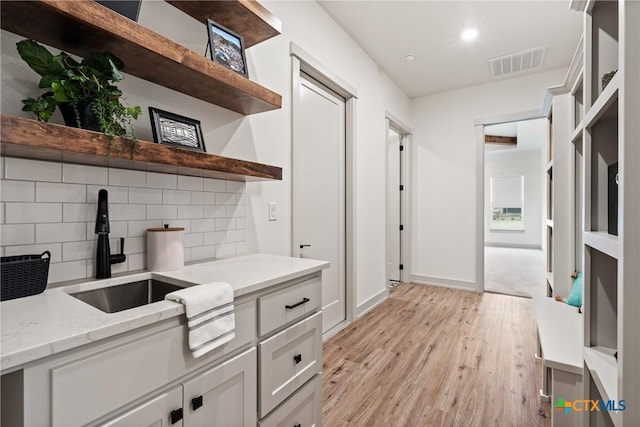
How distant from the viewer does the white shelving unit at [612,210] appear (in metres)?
0.78

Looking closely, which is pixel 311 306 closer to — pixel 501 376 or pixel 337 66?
pixel 501 376

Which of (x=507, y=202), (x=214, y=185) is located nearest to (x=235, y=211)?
(x=214, y=185)

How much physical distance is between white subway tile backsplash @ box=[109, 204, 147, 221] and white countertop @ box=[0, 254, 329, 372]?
263mm

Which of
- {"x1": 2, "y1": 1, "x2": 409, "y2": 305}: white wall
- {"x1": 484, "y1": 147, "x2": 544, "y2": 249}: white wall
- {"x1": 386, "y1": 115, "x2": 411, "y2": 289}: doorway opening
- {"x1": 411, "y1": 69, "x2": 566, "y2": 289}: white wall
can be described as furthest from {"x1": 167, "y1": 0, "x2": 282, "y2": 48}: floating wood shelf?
{"x1": 484, "y1": 147, "x2": 544, "y2": 249}: white wall

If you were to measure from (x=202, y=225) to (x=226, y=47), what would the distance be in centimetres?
94

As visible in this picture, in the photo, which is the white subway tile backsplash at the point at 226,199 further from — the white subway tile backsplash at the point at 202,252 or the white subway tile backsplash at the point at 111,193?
the white subway tile backsplash at the point at 111,193

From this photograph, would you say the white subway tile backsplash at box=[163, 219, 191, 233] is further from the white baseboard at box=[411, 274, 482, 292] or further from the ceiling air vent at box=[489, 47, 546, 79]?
the white baseboard at box=[411, 274, 482, 292]

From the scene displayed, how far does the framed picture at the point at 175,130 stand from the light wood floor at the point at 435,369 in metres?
1.67

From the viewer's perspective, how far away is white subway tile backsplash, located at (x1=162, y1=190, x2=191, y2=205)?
4.85ft

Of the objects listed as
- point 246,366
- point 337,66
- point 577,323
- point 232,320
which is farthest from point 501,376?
point 337,66

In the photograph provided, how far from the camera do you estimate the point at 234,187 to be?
182cm

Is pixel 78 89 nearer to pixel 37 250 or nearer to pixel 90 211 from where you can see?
pixel 90 211

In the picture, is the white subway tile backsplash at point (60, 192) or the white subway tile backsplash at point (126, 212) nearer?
the white subway tile backsplash at point (60, 192)

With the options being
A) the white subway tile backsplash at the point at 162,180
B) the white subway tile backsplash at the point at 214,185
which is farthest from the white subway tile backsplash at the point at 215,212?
the white subway tile backsplash at the point at 162,180
